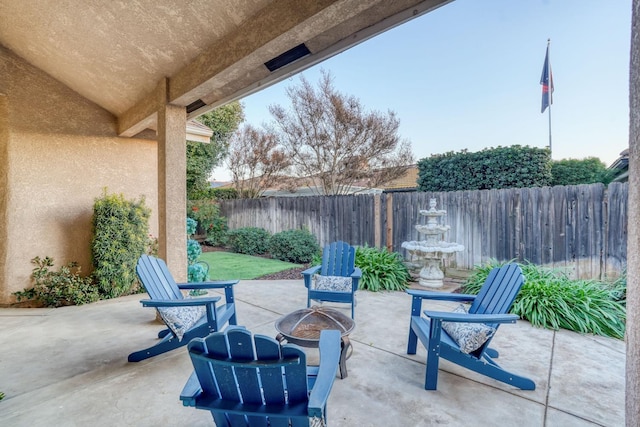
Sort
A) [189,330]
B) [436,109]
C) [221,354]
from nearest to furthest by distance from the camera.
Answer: [221,354] → [189,330] → [436,109]

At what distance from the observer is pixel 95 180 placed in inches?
198

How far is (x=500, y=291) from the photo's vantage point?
102 inches

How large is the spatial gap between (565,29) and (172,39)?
827cm

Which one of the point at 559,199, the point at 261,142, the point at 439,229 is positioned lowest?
the point at 439,229

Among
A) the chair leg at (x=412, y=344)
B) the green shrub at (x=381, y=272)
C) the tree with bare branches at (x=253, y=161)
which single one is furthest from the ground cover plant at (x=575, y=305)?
the tree with bare branches at (x=253, y=161)

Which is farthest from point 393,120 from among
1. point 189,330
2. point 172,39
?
point 189,330

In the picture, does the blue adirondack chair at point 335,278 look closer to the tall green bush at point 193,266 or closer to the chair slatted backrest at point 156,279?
the chair slatted backrest at point 156,279

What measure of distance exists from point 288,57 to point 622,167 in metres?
9.59

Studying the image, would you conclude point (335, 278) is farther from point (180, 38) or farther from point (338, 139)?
point (338, 139)

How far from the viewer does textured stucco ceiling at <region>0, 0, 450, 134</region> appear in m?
2.39

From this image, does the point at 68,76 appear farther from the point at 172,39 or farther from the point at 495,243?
the point at 495,243

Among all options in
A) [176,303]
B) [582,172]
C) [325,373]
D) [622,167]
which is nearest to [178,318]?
[176,303]

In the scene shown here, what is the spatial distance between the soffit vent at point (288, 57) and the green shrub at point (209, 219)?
8311mm

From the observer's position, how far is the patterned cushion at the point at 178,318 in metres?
2.73
